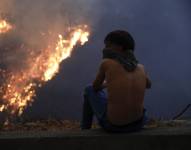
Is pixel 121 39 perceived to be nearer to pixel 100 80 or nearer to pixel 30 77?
pixel 100 80

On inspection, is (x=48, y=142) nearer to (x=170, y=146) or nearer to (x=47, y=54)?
(x=170, y=146)

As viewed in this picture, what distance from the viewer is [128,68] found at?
630 centimetres

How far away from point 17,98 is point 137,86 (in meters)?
13.9

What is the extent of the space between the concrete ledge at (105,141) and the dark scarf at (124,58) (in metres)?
0.86

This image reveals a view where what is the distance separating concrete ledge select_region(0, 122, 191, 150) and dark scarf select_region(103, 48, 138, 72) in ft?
2.83

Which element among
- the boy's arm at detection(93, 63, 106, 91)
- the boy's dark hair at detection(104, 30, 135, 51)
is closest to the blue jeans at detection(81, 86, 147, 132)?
the boy's arm at detection(93, 63, 106, 91)

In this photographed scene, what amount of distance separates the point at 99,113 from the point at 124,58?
79cm

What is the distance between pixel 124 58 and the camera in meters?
6.37

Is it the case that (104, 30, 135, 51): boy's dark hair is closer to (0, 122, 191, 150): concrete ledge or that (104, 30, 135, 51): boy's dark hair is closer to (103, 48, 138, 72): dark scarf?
(103, 48, 138, 72): dark scarf

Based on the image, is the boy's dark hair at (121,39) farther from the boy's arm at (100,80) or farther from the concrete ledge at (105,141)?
the concrete ledge at (105,141)

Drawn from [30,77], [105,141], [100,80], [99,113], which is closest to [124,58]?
[100,80]

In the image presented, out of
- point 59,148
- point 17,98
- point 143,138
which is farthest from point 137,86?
point 17,98

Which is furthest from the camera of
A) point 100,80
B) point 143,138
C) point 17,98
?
point 17,98

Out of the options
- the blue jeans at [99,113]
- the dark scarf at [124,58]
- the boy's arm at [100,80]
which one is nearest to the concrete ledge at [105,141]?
the blue jeans at [99,113]
